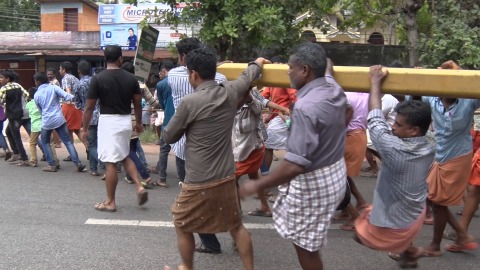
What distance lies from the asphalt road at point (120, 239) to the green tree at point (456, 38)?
2594 millimetres

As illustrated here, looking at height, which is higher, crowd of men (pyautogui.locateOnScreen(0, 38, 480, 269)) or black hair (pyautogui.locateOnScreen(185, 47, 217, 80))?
black hair (pyautogui.locateOnScreen(185, 47, 217, 80))

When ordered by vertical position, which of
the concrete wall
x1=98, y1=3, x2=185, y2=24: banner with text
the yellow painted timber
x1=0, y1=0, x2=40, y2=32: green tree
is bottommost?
the yellow painted timber

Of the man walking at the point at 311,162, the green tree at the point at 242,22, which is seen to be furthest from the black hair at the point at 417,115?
the green tree at the point at 242,22

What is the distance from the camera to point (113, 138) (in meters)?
5.48

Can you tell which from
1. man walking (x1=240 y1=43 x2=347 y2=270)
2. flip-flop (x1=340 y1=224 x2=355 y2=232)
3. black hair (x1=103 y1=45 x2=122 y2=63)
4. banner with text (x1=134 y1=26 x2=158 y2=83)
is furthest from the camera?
banner with text (x1=134 y1=26 x2=158 y2=83)

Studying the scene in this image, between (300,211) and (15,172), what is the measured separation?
6.02 m

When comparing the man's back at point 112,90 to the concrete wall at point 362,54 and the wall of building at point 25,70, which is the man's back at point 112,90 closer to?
the concrete wall at point 362,54

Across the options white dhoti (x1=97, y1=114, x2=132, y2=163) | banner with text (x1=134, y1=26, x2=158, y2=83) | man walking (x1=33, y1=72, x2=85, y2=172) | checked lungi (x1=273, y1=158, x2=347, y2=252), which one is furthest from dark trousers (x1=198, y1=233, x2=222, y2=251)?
man walking (x1=33, y1=72, x2=85, y2=172)

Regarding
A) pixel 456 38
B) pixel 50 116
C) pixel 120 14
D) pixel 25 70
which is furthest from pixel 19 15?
pixel 456 38

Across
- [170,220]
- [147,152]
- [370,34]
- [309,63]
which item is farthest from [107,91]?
[370,34]

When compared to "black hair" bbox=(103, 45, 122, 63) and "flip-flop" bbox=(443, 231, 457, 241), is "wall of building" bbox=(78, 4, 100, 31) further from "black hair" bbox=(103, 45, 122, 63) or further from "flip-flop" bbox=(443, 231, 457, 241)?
"flip-flop" bbox=(443, 231, 457, 241)

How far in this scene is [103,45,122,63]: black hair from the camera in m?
5.43

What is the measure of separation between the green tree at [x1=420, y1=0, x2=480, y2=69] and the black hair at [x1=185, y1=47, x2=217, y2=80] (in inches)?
190

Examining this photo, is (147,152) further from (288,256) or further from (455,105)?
(455,105)
